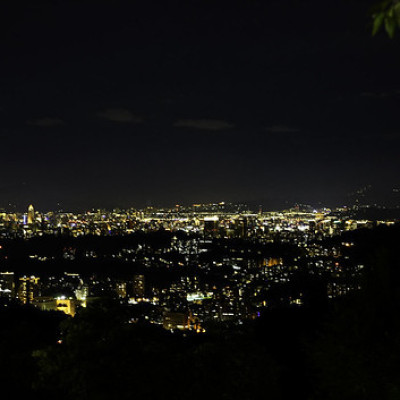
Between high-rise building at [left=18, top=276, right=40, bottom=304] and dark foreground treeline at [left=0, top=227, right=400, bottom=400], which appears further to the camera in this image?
high-rise building at [left=18, top=276, right=40, bottom=304]

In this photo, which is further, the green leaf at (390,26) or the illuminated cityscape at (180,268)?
the illuminated cityscape at (180,268)

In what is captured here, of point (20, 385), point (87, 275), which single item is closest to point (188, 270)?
point (87, 275)

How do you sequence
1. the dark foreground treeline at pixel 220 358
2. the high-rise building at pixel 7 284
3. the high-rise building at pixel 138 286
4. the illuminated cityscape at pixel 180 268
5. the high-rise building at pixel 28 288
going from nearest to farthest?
the dark foreground treeline at pixel 220 358
the illuminated cityscape at pixel 180 268
the high-rise building at pixel 28 288
the high-rise building at pixel 7 284
the high-rise building at pixel 138 286

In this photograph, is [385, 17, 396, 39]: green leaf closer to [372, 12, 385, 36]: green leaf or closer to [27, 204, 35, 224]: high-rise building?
[372, 12, 385, 36]: green leaf

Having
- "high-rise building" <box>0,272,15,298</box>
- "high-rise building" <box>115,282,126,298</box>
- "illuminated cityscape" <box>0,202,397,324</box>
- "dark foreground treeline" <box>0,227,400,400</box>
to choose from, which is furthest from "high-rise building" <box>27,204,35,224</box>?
Result: "dark foreground treeline" <box>0,227,400,400</box>

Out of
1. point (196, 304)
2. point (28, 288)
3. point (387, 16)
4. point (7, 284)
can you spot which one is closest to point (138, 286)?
point (28, 288)

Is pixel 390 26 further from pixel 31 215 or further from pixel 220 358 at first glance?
pixel 31 215

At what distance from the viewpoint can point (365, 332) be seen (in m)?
5.16

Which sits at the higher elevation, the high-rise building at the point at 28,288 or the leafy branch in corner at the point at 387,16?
the leafy branch in corner at the point at 387,16

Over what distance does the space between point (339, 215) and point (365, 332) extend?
243 ft

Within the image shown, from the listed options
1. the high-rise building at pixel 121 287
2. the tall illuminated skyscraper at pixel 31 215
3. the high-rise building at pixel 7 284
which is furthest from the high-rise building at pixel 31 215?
the high-rise building at pixel 121 287

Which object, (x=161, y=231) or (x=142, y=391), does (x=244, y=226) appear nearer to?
(x=161, y=231)

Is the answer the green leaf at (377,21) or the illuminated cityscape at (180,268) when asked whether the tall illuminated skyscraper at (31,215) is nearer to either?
the illuminated cityscape at (180,268)

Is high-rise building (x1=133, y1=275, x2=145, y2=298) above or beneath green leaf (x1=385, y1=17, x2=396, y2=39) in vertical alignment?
beneath
